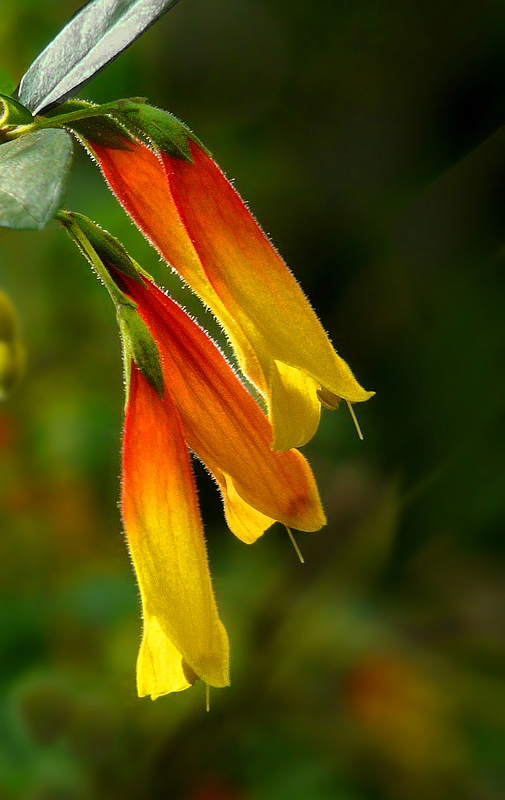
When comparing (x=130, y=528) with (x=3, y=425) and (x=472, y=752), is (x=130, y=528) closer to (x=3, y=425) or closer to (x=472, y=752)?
(x=3, y=425)

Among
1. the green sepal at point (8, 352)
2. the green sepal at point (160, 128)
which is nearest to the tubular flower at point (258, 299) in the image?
the green sepal at point (160, 128)

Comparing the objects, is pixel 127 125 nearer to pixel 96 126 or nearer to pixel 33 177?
pixel 96 126

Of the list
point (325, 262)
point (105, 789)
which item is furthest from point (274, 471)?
point (325, 262)

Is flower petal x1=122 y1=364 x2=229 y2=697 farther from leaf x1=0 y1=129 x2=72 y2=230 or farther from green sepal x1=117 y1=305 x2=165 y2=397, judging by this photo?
leaf x1=0 y1=129 x2=72 y2=230

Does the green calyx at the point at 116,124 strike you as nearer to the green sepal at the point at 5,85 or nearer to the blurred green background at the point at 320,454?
the green sepal at the point at 5,85

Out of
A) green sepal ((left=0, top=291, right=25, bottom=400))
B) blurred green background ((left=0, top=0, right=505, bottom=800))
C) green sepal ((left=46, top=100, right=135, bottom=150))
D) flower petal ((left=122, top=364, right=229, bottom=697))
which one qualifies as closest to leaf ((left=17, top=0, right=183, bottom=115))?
green sepal ((left=46, top=100, right=135, bottom=150))
